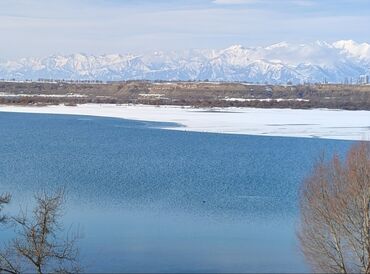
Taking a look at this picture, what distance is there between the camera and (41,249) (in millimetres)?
9797

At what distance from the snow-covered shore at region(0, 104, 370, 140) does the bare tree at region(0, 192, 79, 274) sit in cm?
1925

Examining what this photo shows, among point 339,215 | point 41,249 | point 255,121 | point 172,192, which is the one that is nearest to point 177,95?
point 255,121

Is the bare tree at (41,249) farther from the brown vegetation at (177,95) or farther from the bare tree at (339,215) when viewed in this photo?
the brown vegetation at (177,95)

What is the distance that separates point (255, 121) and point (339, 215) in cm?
3135

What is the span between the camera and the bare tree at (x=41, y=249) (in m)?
9.84

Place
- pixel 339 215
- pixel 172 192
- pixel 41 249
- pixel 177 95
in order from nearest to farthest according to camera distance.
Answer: pixel 41 249 < pixel 339 215 < pixel 172 192 < pixel 177 95

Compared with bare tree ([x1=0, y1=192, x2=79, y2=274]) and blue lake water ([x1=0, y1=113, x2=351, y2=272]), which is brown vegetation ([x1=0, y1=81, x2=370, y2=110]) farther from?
bare tree ([x1=0, y1=192, x2=79, y2=274])

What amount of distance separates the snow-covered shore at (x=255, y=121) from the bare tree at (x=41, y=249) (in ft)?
63.1

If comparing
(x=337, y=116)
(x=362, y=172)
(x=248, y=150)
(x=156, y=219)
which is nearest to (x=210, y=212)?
(x=156, y=219)

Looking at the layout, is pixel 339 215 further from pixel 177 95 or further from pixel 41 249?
pixel 177 95

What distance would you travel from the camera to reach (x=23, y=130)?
3844 cm

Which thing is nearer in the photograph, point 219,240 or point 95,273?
point 95,273

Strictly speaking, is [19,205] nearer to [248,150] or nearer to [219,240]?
[219,240]

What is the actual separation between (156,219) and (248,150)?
14797 millimetres
